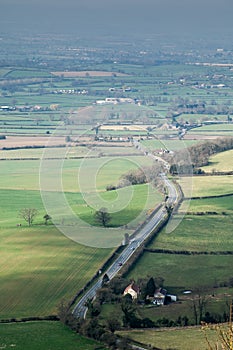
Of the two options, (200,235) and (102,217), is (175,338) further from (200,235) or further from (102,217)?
(102,217)

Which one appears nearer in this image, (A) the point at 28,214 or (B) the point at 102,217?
(B) the point at 102,217

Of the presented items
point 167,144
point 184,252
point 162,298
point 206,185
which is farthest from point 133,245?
point 167,144

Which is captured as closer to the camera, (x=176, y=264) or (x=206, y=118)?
(x=176, y=264)

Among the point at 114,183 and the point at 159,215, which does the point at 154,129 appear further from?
the point at 159,215

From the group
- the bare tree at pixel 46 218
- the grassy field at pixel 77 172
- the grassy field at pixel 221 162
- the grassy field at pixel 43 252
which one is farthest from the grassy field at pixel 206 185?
the bare tree at pixel 46 218

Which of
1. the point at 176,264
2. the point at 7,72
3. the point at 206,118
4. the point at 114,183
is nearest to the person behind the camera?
the point at 176,264

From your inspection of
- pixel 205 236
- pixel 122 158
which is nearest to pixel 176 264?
pixel 205 236

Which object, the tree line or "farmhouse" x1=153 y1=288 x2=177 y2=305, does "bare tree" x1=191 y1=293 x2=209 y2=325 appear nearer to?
"farmhouse" x1=153 y1=288 x2=177 y2=305

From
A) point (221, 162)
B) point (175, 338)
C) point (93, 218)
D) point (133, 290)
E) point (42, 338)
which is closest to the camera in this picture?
point (175, 338)
